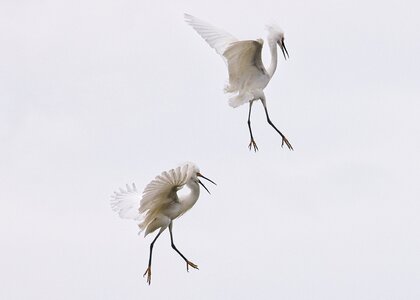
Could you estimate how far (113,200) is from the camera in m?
29.2

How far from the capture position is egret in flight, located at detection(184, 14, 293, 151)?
2991 cm

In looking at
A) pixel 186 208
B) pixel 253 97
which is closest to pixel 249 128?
pixel 253 97

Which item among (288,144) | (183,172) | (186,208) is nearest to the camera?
(183,172)

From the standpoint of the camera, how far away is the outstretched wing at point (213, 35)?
30.1 meters

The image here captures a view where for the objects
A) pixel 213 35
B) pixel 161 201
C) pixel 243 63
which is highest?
pixel 213 35

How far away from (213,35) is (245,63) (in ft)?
2.71

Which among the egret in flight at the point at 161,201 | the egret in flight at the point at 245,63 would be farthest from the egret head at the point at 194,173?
the egret in flight at the point at 245,63

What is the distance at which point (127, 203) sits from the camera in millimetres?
29125

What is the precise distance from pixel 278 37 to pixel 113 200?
15.1ft

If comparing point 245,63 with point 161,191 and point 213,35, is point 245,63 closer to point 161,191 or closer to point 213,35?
point 213,35

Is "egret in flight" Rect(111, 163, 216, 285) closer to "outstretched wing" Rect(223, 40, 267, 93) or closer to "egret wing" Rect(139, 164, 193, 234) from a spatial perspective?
"egret wing" Rect(139, 164, 193, 234)

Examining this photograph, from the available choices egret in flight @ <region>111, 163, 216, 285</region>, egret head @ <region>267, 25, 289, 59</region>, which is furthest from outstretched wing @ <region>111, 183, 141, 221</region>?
egret head @ <region>267, 25, 289, 59</region>

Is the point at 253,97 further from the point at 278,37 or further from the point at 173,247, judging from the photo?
the point at 173,247

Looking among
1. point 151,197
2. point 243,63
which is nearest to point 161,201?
point 151,197
